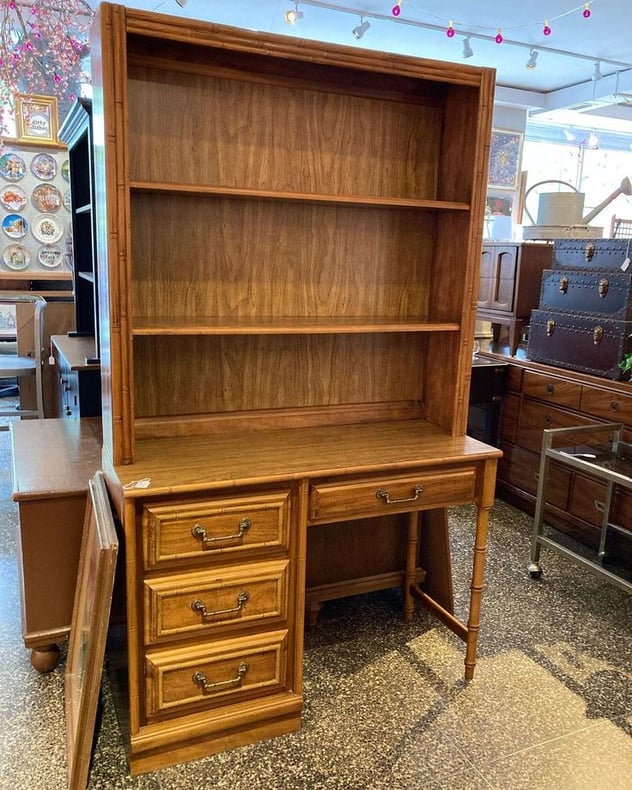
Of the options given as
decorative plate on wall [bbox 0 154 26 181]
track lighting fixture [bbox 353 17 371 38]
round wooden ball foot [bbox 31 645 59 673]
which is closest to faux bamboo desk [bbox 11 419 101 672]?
round wooden ball foot [bbox 31 645 59 673]

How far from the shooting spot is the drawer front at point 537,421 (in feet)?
10.6

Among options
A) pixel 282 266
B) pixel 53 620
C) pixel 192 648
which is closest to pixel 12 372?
pixel 53 620

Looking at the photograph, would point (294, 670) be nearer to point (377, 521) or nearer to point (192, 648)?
point (192, 648)

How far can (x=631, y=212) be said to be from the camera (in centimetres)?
701

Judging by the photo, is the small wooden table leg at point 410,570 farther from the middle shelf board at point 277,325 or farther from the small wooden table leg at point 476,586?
the middle shelf board at point 277,325

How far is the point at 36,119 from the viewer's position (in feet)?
16.1

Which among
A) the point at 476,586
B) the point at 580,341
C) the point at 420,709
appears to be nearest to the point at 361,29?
the point at 580,341

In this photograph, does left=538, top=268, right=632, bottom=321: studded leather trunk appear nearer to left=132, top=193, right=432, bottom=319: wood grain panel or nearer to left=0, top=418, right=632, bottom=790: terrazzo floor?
left=132, top=193, right=432, bottom=319: wood grain panel

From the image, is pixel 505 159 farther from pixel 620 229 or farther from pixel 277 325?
pixel 277 325

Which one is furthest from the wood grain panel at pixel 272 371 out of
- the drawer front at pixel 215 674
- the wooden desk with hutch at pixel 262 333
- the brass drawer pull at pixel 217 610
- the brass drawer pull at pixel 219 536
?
the drawer front at pixel 215 674

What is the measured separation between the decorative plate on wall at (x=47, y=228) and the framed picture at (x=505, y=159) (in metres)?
3.91

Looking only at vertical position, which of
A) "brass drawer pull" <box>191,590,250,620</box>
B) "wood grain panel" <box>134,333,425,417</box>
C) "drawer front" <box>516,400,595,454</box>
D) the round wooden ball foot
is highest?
"wood grain panel" <box>134,333,425,417</box>

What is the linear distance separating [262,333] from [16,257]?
3.91 metres

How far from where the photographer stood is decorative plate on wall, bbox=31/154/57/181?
5.02 metres
